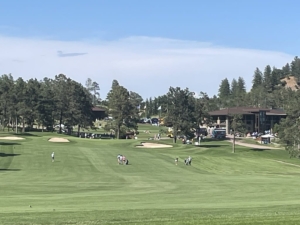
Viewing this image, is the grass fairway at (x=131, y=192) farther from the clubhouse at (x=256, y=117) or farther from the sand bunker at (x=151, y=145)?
the clubhouse at (x=256, y=117)

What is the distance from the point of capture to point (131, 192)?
3525 cm

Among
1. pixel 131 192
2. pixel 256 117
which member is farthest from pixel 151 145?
pixel 256 117

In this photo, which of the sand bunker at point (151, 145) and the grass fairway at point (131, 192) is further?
the sand bunker at point (151, 145)

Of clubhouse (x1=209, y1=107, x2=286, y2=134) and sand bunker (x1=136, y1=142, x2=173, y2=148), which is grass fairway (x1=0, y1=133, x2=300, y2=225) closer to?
sand bunker (x1=136, y1=142, x2=173, y2=148)

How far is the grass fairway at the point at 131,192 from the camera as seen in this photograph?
2069 cm

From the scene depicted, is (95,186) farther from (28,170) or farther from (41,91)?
(41,91)

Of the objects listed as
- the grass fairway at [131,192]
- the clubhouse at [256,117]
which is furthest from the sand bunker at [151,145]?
the clubhouse at [256,117]

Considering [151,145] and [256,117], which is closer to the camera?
[151,145]

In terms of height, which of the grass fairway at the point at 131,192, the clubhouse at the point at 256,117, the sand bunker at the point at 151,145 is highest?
the clubhouse at the point at 256,117

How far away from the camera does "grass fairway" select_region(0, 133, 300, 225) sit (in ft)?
67.9

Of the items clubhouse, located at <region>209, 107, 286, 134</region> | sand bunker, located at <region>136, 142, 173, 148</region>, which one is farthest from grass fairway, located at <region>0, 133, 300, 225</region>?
clubhouse, located at <region>209, 107, 286, 134</region>

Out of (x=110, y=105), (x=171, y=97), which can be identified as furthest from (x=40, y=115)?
(x=171, y=97)

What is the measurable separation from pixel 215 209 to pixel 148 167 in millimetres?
36547

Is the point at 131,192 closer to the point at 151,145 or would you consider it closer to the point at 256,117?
the point at 151,145
